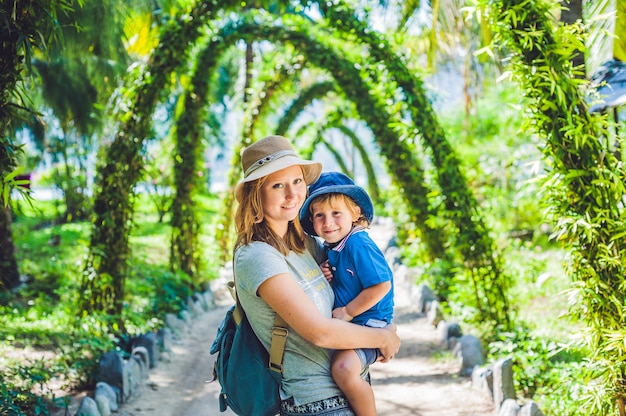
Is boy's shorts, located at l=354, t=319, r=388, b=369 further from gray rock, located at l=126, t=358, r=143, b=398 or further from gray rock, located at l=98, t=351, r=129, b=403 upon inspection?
gray rock, located at l=126, t=358, r=143, b=398

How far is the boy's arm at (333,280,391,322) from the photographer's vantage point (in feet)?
6.89

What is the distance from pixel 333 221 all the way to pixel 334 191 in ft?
0.37

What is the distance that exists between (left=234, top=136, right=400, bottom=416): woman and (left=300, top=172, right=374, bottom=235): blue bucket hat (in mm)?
135

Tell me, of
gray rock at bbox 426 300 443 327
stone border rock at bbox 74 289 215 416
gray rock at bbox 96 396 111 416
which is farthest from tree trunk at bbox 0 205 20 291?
gray rock at bbox 426 300 443 327

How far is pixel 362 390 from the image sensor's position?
6.52ft

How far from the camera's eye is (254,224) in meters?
2.02

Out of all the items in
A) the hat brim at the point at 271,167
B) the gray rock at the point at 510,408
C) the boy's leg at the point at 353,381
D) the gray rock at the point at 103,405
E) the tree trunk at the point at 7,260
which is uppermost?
the tree trunk at the point at 7,260

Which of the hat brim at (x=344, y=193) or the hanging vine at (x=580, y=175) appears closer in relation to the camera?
the hat brim at (x=344, y=193)


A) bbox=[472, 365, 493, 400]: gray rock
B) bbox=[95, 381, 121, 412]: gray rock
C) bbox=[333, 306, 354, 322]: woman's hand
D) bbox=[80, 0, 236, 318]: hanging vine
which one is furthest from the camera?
bbox=[80, 0, 236, 318]: hanging vine

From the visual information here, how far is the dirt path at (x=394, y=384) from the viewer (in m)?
4.37

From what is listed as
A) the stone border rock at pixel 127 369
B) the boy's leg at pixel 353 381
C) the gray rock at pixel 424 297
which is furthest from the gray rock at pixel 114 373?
the gray rock at pixel 424 297

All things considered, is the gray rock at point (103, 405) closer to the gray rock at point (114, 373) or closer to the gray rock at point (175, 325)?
the gray rock at point (114, 373)

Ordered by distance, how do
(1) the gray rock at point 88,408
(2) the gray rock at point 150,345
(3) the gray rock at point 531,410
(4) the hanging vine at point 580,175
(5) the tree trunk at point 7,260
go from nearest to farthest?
1. (4) the hanging vine at point 580,175
2. (3) the gray rock at point 531,410
3. (1) the gray rock at point 88,408
4. (2) the gray rock at point 150,345
5. (5) the tree trunk at point 7,260

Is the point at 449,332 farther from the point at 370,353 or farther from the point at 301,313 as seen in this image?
the point at 301,313
